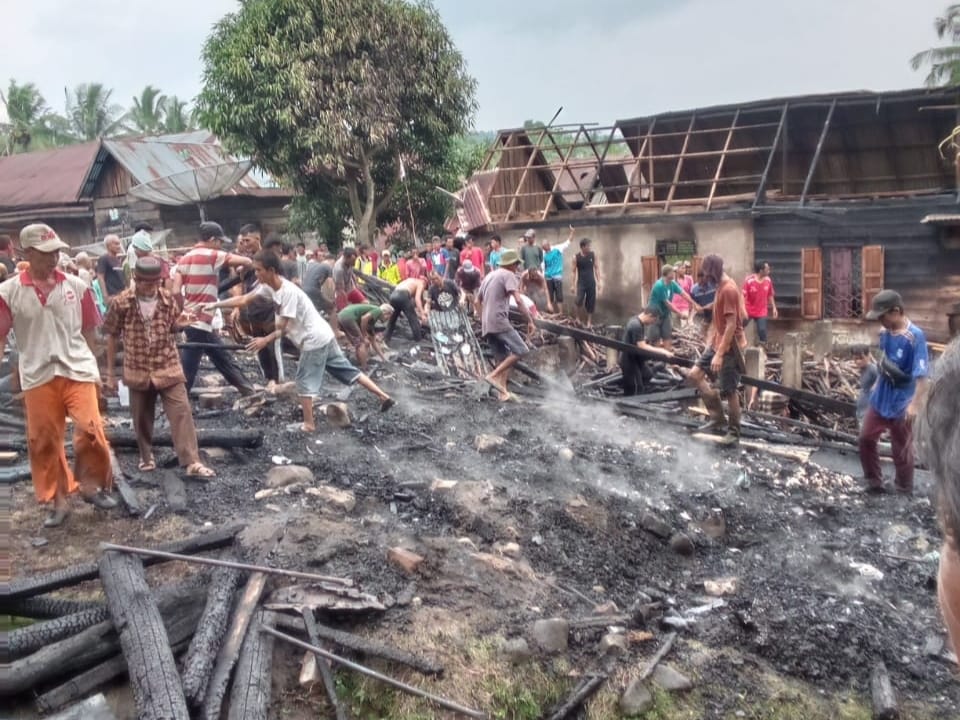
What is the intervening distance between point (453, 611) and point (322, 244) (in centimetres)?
1823

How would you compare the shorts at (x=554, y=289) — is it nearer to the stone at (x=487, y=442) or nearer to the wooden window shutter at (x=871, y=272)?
the wooden window shutter at (x=871, y=272)

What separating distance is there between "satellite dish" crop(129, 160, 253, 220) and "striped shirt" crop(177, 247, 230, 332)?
43.8 ft

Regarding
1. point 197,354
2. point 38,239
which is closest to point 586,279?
point 197,354

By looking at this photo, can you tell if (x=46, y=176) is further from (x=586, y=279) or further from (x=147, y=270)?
(x=147, y=270)

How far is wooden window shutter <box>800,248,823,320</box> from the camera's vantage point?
696 inches

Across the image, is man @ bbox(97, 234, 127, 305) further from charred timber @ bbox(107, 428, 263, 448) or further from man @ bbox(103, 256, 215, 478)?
man @ bbox(103, 256, 215, 478)

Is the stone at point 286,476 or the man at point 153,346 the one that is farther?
the stone at point 286,476

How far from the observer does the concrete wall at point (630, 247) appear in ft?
61.0

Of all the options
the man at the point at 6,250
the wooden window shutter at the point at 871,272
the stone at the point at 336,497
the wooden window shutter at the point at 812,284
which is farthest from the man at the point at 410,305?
the wooden window shutter at the point at 871,272

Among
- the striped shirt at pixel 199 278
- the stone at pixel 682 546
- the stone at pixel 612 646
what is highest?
the striped shirt at pixel 199 278

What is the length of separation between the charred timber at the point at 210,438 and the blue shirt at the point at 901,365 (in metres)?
5.18

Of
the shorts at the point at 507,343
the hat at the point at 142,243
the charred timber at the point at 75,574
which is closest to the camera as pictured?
the charred timber at the point at 75,574

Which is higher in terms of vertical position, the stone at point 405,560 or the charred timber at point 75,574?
the charred timber at point 75,574

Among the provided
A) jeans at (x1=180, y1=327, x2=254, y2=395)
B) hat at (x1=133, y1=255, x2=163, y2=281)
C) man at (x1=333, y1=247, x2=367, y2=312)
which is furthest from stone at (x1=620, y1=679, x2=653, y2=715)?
man at (x1=333, y1=247, x2=367, y2=312)
